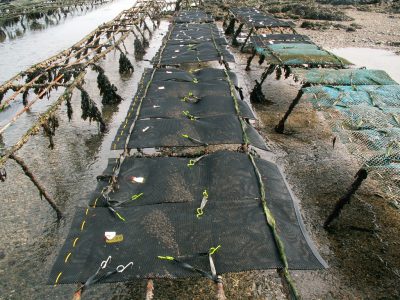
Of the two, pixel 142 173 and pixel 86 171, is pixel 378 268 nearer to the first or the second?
pixel 142 173

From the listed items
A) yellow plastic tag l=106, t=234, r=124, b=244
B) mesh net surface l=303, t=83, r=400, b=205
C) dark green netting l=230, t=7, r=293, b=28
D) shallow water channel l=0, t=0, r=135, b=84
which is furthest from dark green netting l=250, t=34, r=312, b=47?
shallow water channel l=0, t=0, r=135, b=84

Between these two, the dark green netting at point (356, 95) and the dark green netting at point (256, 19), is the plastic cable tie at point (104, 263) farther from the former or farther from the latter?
the dark green netting at point (256, 19)

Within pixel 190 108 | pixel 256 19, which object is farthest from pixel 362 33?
pixel 190 108

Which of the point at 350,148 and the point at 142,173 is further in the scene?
the point at 350,148

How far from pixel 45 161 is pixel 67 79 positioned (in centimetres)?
387

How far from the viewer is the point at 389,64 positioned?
20.7m

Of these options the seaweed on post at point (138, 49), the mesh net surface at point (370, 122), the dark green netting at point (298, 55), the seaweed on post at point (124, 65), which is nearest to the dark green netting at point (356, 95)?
the mesh net surface at point (370, 122)

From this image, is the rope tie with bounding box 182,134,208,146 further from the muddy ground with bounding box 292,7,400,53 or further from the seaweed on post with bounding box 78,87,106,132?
the muddy ground with bounding box 292,7,400,53

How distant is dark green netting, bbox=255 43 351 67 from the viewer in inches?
542

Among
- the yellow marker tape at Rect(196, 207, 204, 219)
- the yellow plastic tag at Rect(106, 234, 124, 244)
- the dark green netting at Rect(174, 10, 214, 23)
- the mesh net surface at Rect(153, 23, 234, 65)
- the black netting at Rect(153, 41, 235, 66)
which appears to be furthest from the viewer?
the dark green netting at Rect(174, 10, 214, 23)

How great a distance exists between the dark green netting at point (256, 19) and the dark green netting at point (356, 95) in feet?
35.9

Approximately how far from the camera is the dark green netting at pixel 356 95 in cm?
1024

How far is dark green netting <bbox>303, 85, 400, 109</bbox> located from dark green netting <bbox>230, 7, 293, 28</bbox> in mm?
10931

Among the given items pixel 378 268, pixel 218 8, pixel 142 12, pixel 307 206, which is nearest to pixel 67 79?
pixel 307 206
